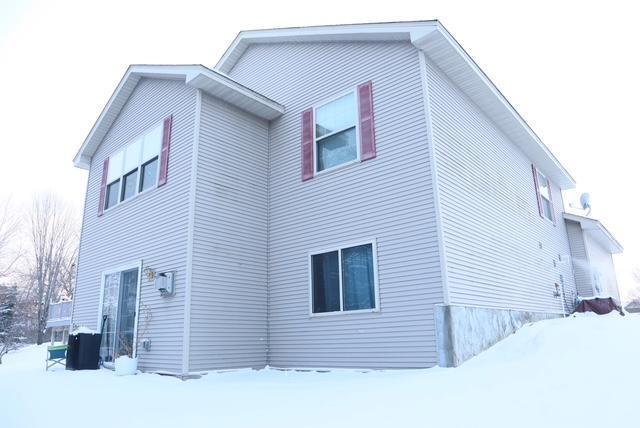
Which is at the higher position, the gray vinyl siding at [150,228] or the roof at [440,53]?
the roof at [440,53]

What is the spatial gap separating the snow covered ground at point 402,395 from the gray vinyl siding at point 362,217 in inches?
23.6

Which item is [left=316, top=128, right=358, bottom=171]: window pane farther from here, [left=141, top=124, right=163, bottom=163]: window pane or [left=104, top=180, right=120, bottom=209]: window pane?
[left=104, top=180, right=120, bottom=209]: window pane

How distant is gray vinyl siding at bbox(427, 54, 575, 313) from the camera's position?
23.5 feet

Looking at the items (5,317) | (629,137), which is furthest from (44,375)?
(629,137)

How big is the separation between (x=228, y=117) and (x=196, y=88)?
32.8 inches

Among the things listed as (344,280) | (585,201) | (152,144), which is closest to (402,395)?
(344,280)

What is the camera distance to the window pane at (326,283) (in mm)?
7719

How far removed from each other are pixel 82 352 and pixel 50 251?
22.3 m

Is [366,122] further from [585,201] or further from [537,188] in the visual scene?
[585,201]

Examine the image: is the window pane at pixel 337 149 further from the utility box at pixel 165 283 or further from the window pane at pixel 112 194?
the window pane at pixel 112 194

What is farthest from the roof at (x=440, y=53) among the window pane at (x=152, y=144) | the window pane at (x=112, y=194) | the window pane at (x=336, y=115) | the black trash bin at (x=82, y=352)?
the black trash bin at (x=82, y=352)

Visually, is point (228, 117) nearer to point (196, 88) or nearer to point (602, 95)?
point (196, 88)

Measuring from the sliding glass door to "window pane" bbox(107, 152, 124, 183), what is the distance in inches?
99.6

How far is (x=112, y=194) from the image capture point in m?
11.1
